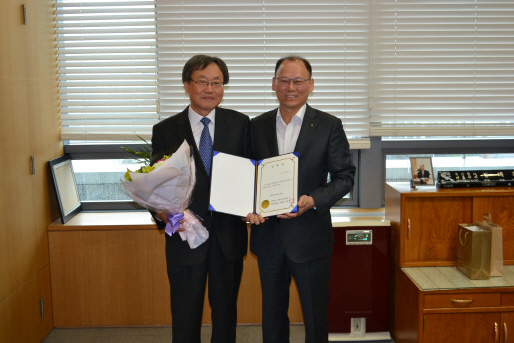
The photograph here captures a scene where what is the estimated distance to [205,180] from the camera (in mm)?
2154

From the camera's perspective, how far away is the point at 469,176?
282cm

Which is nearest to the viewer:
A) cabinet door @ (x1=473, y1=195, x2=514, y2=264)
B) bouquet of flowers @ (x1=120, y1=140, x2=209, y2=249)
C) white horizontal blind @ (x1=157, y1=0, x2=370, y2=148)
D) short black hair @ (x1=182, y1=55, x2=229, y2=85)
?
bouquet of flowers @ (x1=120, y1=140, x2=209, y2=249)

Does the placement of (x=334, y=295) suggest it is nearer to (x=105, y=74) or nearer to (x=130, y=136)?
(x=130, y=136)

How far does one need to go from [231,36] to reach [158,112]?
0.83 meters

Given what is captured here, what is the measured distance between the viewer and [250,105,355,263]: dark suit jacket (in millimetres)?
2176

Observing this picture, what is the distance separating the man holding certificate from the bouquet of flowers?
0.32 metres

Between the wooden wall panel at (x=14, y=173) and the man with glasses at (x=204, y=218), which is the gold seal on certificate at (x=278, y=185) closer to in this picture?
the man with glasses at (x=204, y=218)

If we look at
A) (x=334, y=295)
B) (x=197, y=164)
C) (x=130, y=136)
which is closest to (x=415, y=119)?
(x=334, y=295)

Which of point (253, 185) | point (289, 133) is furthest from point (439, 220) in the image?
point (253, 185)

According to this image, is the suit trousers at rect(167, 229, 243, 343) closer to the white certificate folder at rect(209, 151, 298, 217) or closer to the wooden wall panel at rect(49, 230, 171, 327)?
the white certificate folder at rect(209, 151, 298, 217)

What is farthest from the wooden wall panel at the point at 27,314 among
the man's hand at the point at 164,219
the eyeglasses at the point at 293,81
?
the eyeglasses at the point at 293,81

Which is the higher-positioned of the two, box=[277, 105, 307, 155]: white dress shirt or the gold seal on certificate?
box=[277, 105, 307, 155]: white dress shirt

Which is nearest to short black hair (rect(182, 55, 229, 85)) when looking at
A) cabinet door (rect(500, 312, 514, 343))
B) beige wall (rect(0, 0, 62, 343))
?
beige wall (rect(0, 0, 62, 343))

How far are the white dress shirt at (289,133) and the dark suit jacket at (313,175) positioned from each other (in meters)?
0.04
